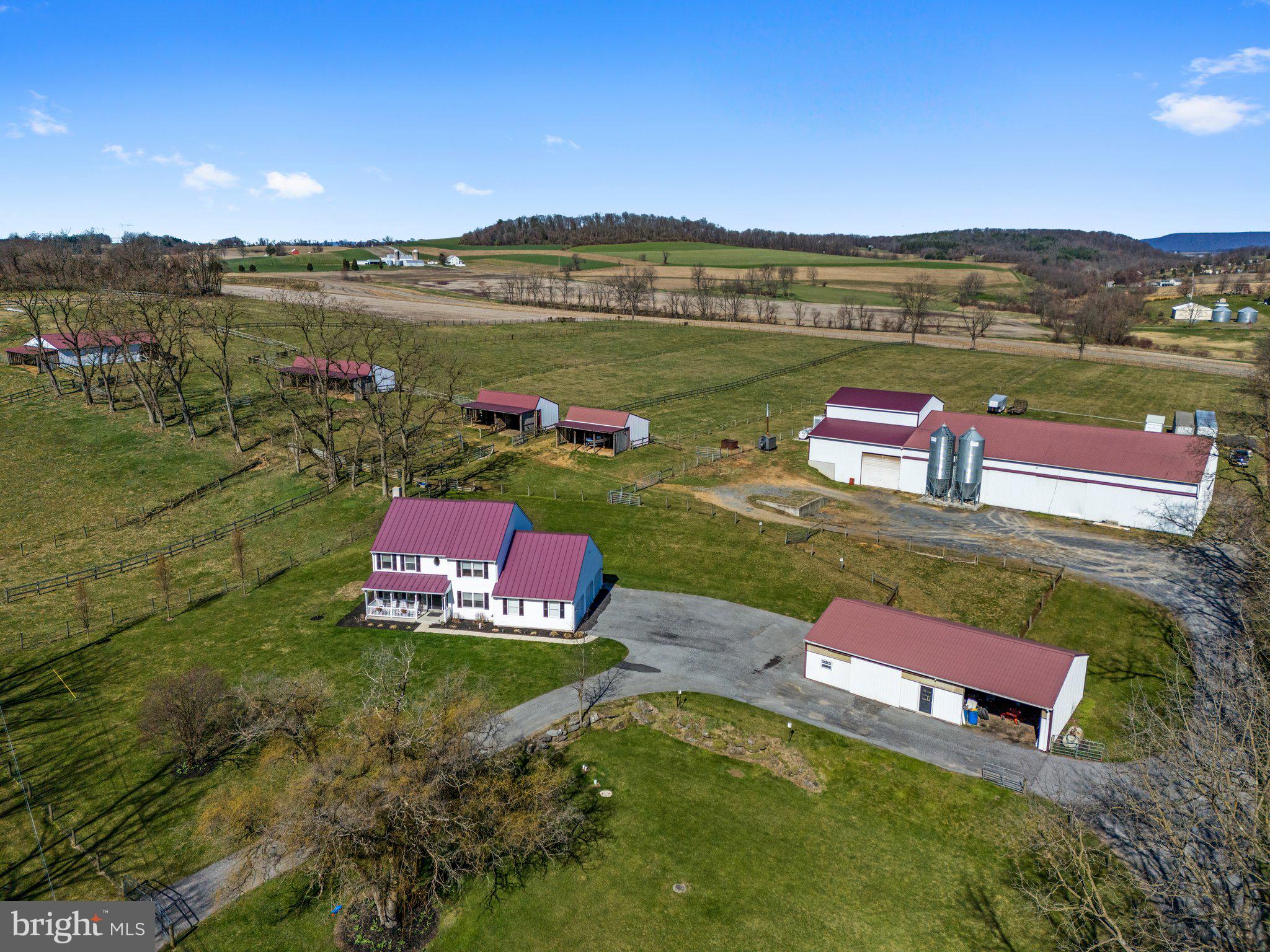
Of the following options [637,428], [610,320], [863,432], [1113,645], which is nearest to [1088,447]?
[863,432]

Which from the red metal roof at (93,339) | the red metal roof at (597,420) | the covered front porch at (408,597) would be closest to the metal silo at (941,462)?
the red metal roof at (597,420)

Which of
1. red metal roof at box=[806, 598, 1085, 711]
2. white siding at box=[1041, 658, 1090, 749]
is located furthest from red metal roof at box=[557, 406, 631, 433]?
white siding at box=[1041, 658, 1090, 749]

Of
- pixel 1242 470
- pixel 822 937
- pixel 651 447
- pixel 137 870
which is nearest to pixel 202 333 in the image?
pixel 651 447

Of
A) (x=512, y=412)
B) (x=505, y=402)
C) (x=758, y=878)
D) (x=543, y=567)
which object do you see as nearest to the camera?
(x=758, y=878)

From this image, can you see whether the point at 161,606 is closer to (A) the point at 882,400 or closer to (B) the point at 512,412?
(B) the point at 512,412

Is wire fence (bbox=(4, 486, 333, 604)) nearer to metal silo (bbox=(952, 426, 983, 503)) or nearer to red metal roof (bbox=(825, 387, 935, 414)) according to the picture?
red metal roof (bbox=(825, 387, 935, 414))

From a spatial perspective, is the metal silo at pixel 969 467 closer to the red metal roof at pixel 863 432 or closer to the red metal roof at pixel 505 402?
the red metal roof at pixel 863 432
